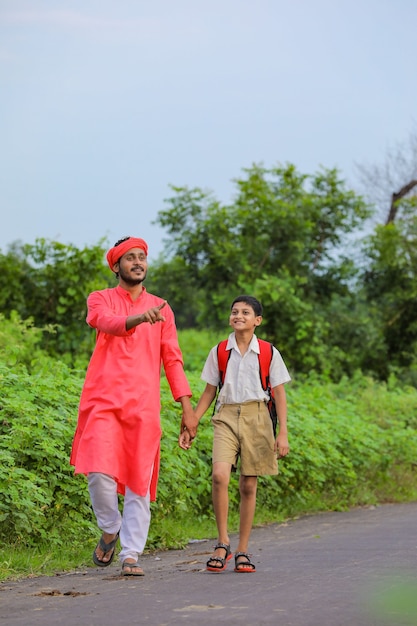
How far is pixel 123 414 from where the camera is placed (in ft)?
22.2

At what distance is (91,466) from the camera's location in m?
6.66

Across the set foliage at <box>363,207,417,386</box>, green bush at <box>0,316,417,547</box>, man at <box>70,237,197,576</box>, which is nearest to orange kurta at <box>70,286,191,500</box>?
man at <box>70,237,197,576</box>

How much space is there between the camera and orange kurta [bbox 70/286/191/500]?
6707 millimetres

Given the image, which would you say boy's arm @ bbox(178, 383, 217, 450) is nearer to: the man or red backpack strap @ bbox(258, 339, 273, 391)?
the man

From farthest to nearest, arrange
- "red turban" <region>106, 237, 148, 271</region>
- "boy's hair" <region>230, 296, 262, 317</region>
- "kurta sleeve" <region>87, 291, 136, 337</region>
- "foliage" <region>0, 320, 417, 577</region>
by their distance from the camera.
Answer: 1. "foliage" <region>0, 320, 417, 577</region>
2. "boy's hair" <region>230, 296, 262, 317</region>
3. "red turban" <region>106, 237, 148, 271</region>
4. "kurta sleeve" <region>87, 291, 136, 337</region>

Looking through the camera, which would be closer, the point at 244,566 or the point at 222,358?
the point at 244,566

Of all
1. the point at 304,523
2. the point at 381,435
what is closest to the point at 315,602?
the point at 304,523

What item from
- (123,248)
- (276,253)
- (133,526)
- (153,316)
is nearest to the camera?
(153,316)

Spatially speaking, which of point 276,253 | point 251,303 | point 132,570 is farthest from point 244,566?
point 276,253

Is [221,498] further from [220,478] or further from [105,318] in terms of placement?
[105,318]

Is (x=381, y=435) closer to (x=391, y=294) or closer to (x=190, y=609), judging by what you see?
(x=190, y=609)

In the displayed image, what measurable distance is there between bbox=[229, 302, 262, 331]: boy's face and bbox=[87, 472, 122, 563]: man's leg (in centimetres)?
142

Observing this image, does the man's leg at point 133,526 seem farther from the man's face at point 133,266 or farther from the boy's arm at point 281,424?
the man's face at point 133,266

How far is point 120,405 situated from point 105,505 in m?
0.66
